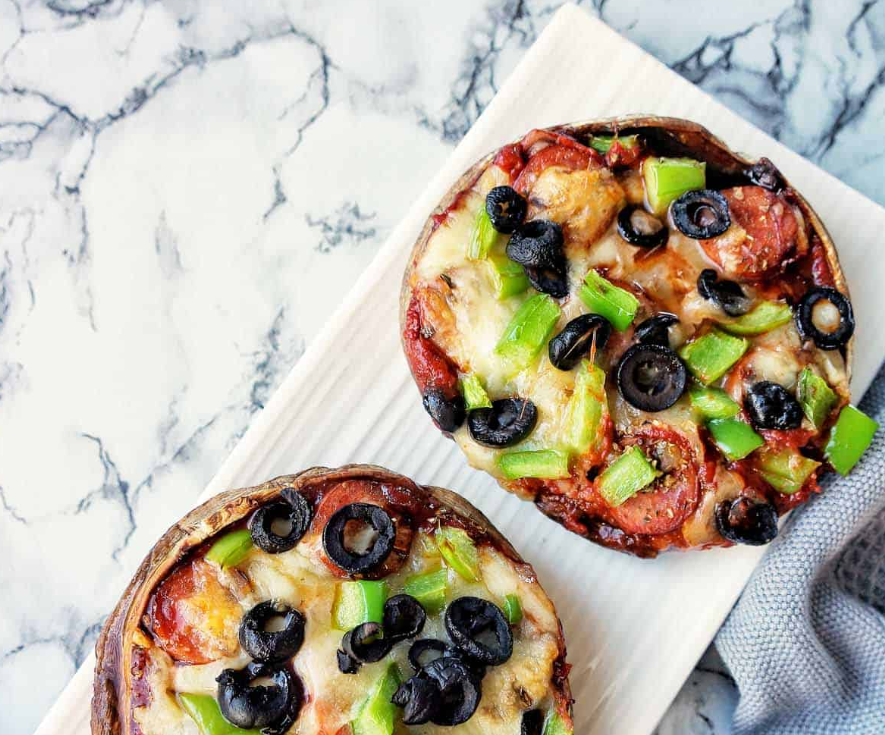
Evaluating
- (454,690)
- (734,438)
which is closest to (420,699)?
(454,690)

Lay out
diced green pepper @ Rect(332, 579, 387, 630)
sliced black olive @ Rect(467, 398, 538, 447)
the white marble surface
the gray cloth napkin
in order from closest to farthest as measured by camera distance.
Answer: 1. diced green pepper @ Rect(332, 579, 387, 630)
2. sliced black olive @ Rect(467, 398, 538, 447)
3. the gray cloth napkin
4. the white marble surface

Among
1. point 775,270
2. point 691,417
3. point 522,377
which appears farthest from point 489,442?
point 775,270

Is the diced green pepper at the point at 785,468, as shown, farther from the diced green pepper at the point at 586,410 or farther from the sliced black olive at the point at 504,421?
the sliced black olive at the point at 504,421

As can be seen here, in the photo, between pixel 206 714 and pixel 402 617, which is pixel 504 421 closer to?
pixel 402 617

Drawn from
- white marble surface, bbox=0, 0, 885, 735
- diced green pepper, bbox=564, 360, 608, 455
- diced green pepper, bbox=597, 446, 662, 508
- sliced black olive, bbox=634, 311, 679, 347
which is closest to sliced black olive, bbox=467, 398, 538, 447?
diced green pepper, bbox=564, 360, 608, 455

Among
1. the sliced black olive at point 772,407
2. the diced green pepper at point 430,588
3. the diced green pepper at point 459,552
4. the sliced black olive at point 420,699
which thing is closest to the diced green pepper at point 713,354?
the sliced black olive at point 772,407

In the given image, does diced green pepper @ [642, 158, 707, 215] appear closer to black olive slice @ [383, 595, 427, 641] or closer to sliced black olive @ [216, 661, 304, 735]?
black olive slice @ [383, 595, 427, 641]
